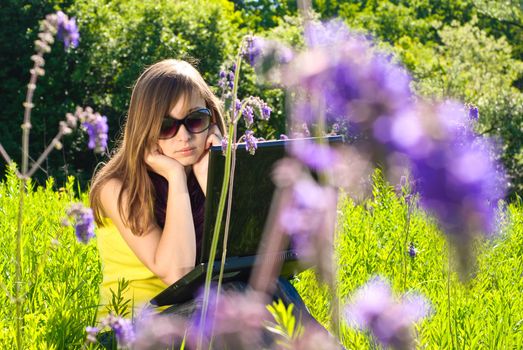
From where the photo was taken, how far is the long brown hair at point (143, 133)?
107 inches

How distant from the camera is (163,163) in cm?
274

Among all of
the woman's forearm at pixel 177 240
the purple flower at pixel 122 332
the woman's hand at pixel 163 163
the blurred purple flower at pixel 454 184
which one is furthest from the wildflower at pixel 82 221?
the woman's hand at pixel 163 163

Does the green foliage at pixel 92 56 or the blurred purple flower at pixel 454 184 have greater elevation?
the blurred purple flower at pixel 454 184

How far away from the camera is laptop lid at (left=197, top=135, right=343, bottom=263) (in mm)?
2268

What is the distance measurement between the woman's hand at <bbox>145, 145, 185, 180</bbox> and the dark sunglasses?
0.22 feet

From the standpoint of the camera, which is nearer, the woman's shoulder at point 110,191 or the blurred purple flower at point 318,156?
the blurred purple flower at point 318,156

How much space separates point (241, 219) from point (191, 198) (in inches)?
24.4

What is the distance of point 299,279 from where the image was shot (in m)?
3.59

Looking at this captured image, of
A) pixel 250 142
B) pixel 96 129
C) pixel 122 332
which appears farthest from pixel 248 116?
pixel 122 332

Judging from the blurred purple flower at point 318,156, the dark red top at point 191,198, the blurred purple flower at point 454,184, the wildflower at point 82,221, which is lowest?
the dark red top at point 191,198

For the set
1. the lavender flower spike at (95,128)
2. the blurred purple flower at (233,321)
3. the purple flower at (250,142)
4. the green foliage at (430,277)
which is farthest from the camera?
the green foliage at (430,277)

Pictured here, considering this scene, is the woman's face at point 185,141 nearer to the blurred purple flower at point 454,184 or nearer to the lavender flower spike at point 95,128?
the lavender flower spike at point 95,128

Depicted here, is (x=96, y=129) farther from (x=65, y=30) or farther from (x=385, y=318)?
(x=385, y=318)

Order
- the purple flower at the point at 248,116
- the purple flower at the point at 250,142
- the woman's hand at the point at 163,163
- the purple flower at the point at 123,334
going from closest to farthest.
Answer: the purple flower at the point at 123,334
the purple flower at the point at 250,142
the purple flower at the point at 248,116
the woman's hand at the point at 163,163
